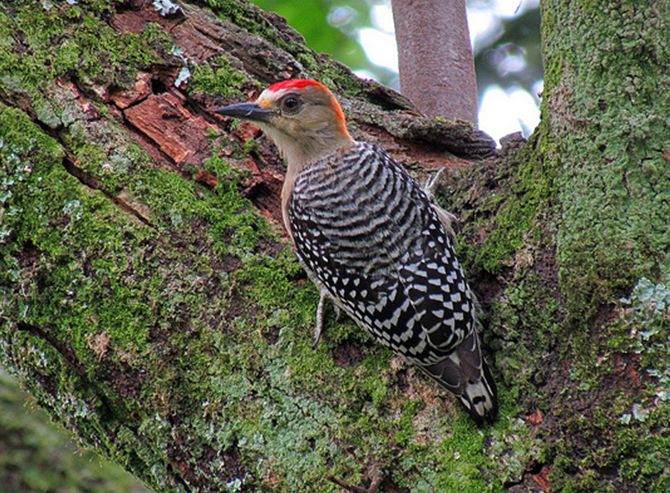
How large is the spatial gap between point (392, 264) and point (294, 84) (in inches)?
41.9

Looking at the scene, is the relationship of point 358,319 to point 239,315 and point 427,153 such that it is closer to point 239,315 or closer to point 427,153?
point 239,315

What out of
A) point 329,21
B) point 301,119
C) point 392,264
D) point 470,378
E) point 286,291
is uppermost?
point 329,21

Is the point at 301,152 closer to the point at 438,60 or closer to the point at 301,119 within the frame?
the point at 301,119

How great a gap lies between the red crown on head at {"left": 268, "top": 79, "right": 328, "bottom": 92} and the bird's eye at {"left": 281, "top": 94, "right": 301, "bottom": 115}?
2.5 inches

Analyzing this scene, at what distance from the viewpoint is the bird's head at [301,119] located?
12.0 ft

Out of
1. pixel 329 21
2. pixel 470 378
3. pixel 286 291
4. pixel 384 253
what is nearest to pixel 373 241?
pixel 384 253

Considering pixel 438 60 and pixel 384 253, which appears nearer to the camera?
pixel 384 253

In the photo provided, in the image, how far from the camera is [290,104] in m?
3.84

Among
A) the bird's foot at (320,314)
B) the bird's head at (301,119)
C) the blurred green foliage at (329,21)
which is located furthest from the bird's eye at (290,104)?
the blurred green foliage at (329,21)

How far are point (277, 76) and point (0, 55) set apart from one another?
49.6 inches

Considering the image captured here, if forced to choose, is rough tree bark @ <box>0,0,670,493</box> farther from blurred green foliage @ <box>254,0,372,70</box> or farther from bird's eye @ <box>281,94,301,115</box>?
blurred green foliage @ <box>254,0,372,70</box>

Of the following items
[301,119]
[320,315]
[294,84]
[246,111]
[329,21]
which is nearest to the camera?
[320,315]

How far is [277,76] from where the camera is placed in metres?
3.94

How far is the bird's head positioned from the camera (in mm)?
3670
